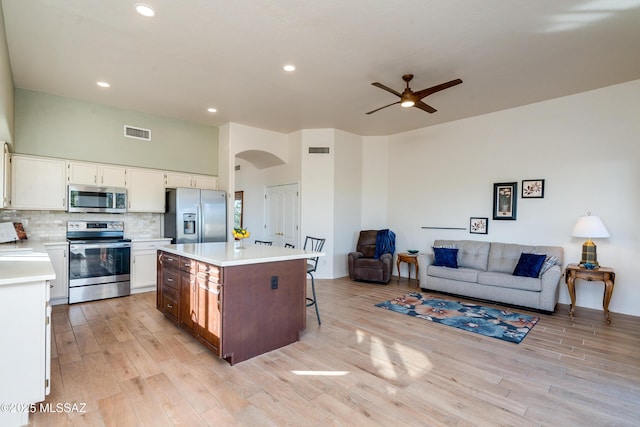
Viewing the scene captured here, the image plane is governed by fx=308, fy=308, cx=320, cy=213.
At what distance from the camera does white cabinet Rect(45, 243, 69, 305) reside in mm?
4277

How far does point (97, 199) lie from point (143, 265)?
4.08 ft

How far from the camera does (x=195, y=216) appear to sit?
5.41 m

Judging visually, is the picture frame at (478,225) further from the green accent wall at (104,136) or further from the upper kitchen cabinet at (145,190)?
the upper kitchen cabinet at (145,190)

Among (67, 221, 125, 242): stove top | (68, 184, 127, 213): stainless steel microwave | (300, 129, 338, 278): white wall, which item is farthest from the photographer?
(300, 129, 338, 278): white wall

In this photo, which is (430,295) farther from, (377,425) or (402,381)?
(377,425)

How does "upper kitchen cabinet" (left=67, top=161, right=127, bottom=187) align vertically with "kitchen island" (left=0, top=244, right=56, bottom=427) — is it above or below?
above

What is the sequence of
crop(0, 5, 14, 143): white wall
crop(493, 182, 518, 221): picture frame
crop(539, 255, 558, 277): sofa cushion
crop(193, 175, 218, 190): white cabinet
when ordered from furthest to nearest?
crop(193, 175, 218, 190): white cabinet
crop(493, 182, 518, 221): picture frame
crop(539, 255, 558, 277): sofa cushion
crop(0, 5, 14, 143): white wall

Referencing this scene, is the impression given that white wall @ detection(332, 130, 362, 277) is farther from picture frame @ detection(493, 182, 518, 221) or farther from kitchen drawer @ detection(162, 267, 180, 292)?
kitchen drawer @ detection(162, 267, 180, 292)

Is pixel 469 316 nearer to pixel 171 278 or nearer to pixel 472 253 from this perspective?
pixel 472 253

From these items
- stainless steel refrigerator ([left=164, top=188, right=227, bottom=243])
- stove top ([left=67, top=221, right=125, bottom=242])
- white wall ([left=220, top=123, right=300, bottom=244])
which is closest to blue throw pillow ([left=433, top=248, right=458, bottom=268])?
white wall ([left=220, top=123, right=300, bottom=244])

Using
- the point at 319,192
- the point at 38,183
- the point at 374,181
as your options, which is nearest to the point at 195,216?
the point at 38,183

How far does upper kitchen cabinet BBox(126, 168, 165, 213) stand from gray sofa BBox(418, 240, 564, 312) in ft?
15.6

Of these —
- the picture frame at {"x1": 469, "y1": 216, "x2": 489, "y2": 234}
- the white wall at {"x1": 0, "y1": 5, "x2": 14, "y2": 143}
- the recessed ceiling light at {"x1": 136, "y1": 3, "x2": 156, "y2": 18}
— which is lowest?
the picture frame at {"x1": 469, "y1": 216, "x2": 489, "y2": 234}

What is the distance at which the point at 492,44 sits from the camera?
319cm
